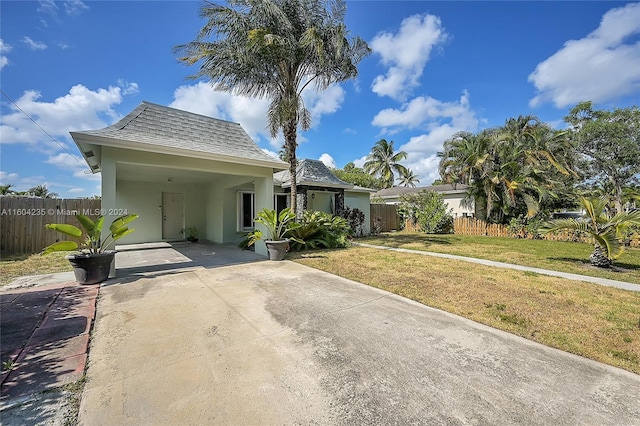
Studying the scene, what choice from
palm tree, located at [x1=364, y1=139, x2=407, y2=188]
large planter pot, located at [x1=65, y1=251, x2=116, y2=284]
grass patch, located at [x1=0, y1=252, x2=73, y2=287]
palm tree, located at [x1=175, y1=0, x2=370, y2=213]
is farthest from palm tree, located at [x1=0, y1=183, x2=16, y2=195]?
palm tree, located at [x1=364, y1=139, x2=407, y2=188]

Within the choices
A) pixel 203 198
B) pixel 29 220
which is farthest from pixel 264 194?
pixel 29 220

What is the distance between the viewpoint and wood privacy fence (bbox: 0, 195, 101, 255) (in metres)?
8.52

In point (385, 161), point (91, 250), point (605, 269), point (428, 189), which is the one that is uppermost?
point (385, 161)

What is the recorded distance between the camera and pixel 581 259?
8094mm

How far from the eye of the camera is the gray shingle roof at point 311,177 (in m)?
12.2

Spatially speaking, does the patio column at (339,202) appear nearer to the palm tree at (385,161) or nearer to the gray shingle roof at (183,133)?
the gray shingle roof at (183,133)

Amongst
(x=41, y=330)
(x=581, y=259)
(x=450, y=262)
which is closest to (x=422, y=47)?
(x=450, y=262)

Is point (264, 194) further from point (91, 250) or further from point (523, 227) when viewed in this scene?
point (523, 227)

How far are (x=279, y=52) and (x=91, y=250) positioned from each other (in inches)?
304

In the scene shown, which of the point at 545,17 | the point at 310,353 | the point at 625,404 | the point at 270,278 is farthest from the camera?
the point at 545,17

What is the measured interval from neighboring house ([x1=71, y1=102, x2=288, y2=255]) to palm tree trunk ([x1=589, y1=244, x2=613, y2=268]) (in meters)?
9.50

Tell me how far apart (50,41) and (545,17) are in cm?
1508

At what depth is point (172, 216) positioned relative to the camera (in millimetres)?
12672

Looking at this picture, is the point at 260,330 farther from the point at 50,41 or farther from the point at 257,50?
the point at 50,41
